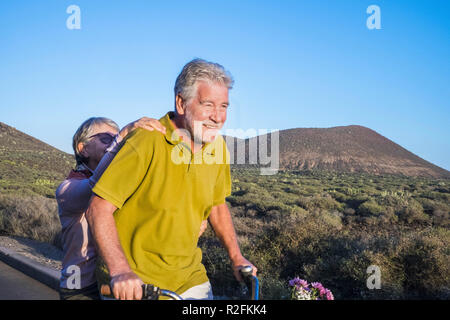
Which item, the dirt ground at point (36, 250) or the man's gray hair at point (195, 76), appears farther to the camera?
the dirt ground at point (36, 250)

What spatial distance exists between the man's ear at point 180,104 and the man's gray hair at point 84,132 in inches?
39.8

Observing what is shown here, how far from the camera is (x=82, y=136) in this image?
3088 millimetres

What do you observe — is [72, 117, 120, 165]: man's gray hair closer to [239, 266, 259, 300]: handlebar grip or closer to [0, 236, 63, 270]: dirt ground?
[239, 266, 259, 300]: handlebar grip

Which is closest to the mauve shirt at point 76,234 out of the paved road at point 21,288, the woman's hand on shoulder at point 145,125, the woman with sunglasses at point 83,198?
the woman with sunglasses at point 83,198

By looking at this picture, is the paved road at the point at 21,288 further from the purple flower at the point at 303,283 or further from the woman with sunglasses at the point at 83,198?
the purple flower at the point at 303,283

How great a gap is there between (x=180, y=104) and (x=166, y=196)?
55 cm

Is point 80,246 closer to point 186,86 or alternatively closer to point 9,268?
point 186,86

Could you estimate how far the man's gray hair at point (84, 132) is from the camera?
10.1ft

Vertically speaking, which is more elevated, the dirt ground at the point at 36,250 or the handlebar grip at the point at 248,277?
the handlebar grip at the point at 248,277

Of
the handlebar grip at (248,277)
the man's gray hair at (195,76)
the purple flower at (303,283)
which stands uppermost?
the man's gray hair at (195,76)

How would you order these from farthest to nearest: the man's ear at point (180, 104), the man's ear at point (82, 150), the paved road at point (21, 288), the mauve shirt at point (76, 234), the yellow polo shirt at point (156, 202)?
the paved road at point (21, 288) → the man's ear at point (82, 150) → the mauve shirt at point (76, 234) → the man's ear at point (180, 104) → the yellow polo shirt at point (156, 202)
